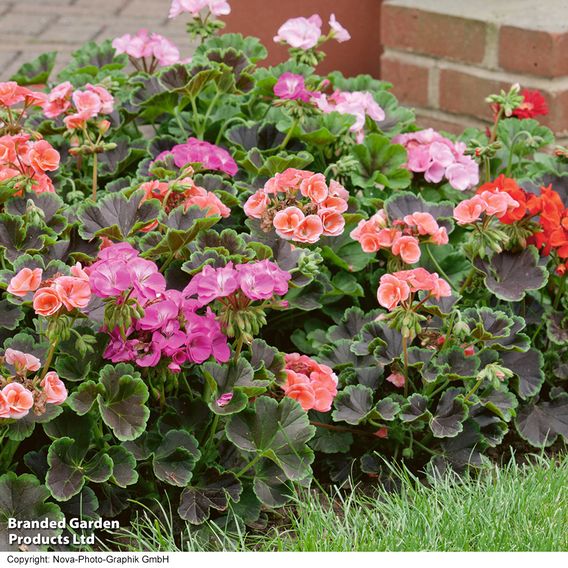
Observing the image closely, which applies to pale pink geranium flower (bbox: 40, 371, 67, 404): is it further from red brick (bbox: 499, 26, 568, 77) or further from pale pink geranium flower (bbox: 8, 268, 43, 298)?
red brick (bbox: 499, 26, 568, 77)

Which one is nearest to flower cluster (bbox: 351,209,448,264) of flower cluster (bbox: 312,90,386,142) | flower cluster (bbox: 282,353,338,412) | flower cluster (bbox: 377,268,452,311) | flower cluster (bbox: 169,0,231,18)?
flower cluster (bbox: 377,268,452,311)

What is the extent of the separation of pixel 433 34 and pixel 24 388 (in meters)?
2.02

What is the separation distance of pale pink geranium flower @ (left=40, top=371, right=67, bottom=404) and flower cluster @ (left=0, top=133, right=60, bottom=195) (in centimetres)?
52

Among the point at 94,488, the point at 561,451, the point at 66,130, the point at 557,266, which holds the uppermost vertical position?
the point at 66,130

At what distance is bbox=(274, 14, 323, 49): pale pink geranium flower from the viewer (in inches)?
101

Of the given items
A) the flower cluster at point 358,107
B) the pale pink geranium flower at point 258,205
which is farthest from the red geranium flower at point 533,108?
the pale pink geranium flower at point 258,205

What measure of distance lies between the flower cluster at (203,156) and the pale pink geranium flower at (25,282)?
661mm

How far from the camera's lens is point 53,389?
5.61 ft

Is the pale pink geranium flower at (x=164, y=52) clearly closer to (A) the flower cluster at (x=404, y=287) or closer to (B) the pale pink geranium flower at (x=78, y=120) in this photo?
(B) the pale pink geranium flower at (x=78, y=120)

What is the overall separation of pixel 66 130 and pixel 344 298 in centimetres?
76

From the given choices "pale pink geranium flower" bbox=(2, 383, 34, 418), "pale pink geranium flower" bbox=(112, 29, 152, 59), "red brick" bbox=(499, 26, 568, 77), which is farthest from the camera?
"red brick" bbox=(499, 26, 568, 77)

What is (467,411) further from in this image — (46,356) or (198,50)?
(198,50)

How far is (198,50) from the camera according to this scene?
2799 millimetres

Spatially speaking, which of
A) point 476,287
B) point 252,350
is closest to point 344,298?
point 476,287
